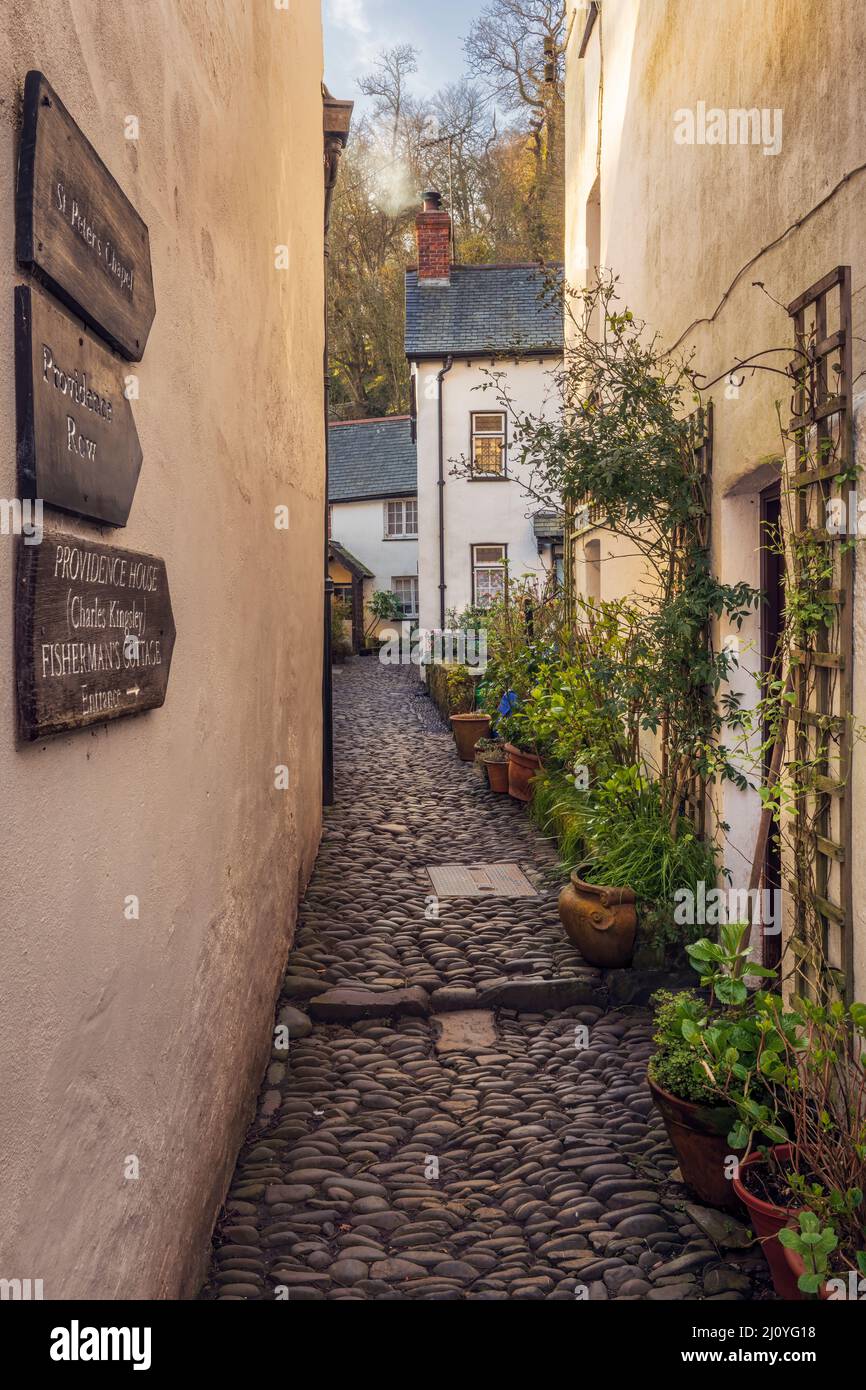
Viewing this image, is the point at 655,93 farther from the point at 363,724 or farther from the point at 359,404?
the point at 359,404

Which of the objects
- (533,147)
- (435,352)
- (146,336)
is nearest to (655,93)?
(146,336)

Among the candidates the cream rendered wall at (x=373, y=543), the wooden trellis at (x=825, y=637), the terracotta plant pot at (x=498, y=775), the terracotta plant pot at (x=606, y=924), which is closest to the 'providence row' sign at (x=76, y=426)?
the wooden trellis at (x=825, y=637)

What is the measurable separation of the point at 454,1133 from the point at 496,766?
21.9 ft

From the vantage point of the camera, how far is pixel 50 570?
6.27 feet

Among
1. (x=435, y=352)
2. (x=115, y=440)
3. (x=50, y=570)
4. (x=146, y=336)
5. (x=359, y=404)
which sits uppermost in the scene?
(x=359, y=404)

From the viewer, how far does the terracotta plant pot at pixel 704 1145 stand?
12.2 feet

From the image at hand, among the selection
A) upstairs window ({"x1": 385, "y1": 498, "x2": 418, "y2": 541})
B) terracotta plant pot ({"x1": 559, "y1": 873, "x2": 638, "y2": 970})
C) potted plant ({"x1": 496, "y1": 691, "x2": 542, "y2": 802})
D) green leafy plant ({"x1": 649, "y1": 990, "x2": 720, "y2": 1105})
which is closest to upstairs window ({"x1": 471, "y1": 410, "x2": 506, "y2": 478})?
upstairs window ({"x1": 385, "y1": 498, "x2": 418, "y2": 541})

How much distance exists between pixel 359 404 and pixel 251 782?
34.7 m

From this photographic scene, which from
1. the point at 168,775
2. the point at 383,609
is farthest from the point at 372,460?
the point at 168,775

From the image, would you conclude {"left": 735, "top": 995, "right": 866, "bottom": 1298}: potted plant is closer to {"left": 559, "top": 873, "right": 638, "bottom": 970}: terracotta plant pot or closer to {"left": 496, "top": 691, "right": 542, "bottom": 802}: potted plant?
{"left": 559, "top": 873, "right": 638, "bottom": 970}: terracotta plant pot

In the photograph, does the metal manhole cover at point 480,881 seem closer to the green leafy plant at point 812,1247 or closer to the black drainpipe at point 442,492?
the green leafy plant at point 812,1247

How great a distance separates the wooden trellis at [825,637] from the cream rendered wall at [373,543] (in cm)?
2866

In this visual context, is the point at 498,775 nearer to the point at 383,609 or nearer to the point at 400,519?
the point at 383,609

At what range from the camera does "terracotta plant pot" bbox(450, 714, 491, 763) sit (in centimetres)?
1322
